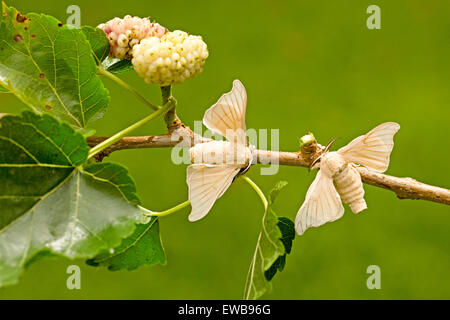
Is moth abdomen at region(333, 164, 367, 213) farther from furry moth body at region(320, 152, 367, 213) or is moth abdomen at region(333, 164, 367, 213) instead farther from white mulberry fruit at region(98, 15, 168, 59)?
white mulberry fruit at region(98, 15, 168, 59)

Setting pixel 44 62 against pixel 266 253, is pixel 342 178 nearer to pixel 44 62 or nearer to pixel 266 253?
pixel 266 253

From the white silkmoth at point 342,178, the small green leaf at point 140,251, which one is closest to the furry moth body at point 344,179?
the white silkmoth at point 342,178

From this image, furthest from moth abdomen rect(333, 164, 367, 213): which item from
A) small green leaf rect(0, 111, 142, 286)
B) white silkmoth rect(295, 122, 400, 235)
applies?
small green leaf rect(0, 111, 142, 286)

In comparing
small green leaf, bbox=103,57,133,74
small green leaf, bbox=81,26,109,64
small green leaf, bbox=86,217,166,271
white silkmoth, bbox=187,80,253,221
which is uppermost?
small green leaf, bbox=81,26,109,64

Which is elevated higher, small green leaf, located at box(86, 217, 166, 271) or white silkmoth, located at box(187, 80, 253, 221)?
white silkmoth, located at box(187, 80, 253, 221)

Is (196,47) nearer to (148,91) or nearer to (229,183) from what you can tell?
(229,183)

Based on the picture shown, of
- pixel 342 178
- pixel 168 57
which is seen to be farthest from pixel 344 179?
pixel 168 57

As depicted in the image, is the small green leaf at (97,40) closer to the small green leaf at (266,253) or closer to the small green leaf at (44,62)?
the small green leaf at (44,62)
